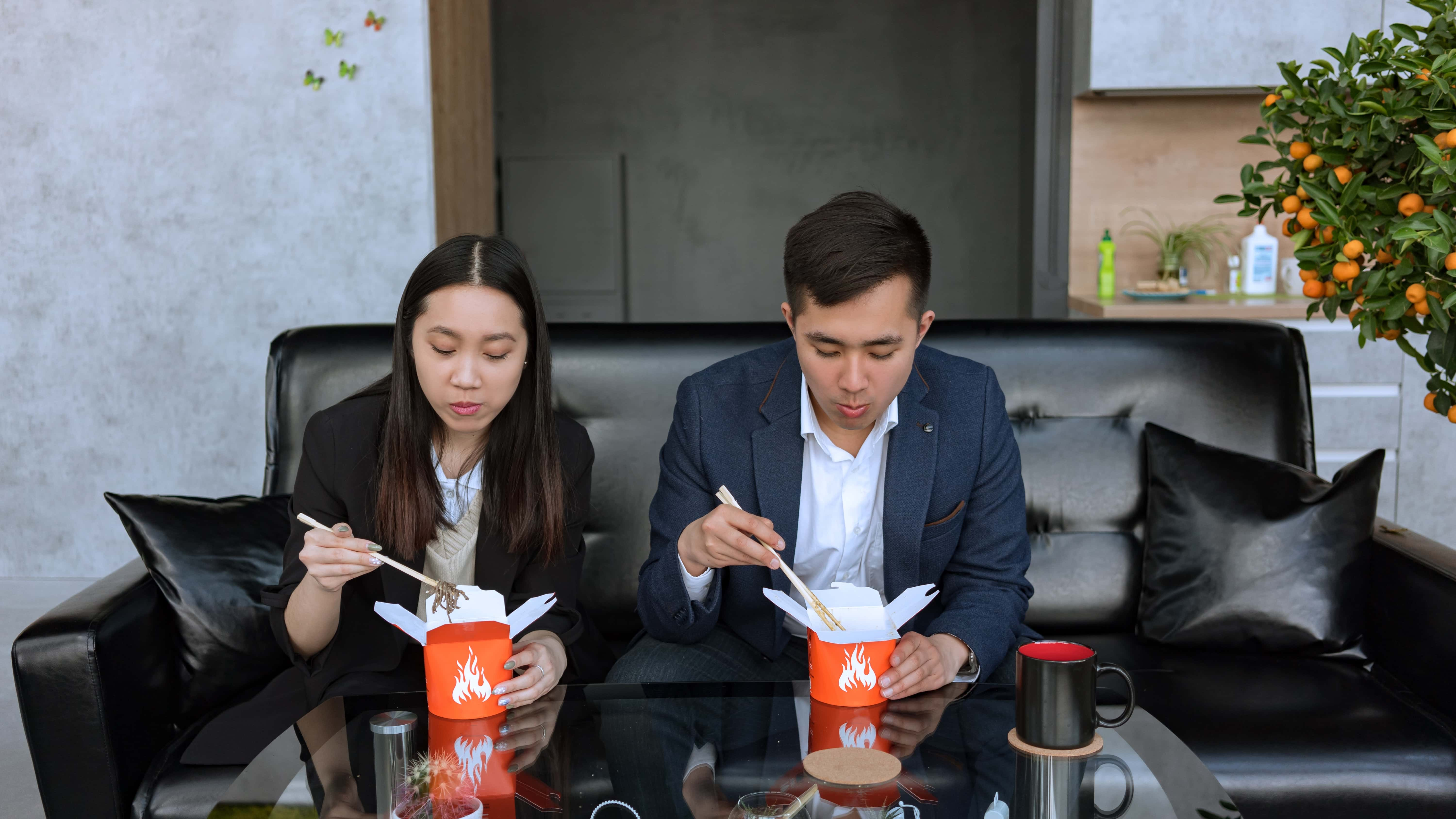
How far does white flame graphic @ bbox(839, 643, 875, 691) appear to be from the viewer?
3.95 ft

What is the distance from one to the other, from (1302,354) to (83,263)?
3.34 metres

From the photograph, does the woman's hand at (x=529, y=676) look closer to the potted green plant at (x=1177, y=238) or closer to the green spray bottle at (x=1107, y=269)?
the green spray bottle at (x=1107, y=269)

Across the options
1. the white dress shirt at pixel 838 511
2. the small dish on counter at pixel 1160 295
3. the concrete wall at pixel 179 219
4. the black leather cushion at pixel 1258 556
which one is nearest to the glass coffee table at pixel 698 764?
the white dress shirt at pixel 838 511

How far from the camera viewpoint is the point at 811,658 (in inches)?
48.8

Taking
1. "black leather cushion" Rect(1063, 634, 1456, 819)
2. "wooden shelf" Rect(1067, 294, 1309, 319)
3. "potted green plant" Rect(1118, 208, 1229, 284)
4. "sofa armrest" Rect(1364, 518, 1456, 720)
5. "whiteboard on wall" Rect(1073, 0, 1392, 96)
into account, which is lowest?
"black leather cushion" Rect(1063, 634, 1456, 819)

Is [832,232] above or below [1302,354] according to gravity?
above

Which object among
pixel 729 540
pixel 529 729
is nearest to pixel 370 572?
pixel 529 729

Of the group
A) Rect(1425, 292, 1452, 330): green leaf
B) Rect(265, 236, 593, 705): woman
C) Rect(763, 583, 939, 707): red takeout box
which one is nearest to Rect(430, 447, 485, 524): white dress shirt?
Rect(265, 236, 593, 705): woman

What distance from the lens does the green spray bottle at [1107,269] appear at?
381 centimetres

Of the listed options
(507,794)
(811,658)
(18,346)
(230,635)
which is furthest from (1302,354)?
(18,346)

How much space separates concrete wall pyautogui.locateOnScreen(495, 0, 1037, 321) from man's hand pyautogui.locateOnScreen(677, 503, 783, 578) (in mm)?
5346

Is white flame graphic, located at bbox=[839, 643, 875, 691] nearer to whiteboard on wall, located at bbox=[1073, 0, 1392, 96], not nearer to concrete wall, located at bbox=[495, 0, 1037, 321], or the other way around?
whiteboard on wall, located at bbox=[1073, 0, 1392, 96]

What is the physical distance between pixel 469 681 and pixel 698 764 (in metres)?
0.27

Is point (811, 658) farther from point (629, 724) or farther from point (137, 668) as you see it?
point (137, 668)
